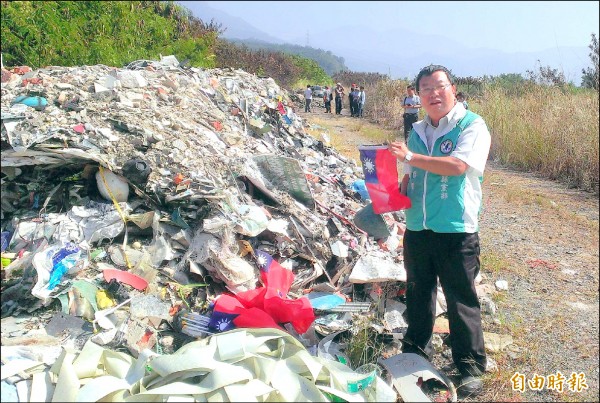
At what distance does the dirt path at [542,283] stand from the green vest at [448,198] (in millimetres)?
938

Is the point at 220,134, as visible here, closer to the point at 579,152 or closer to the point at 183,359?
the point at 183,359

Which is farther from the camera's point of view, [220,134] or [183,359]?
[220,134]

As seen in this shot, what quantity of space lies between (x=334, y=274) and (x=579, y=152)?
4.59m

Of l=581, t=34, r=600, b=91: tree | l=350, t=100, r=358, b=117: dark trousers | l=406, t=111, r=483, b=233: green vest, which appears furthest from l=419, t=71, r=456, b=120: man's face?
l=350, t=100, r=358, b=117: dark trousers

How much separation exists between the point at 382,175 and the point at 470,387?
48.6 inches

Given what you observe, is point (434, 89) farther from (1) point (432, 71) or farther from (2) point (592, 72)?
(2) point (592, 72)

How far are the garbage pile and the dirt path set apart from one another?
74 cm

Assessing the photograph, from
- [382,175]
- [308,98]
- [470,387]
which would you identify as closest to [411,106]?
[382,175]

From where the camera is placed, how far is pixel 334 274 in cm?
365

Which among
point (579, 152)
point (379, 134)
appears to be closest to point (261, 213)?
point (579, 152)

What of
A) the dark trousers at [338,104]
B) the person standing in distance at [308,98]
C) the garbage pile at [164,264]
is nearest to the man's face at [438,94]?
the garbage pile at [164,264]

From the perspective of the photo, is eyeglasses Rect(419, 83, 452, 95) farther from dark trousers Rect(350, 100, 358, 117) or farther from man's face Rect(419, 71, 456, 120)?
dark trousers Rect(350, 100, 358, 117)

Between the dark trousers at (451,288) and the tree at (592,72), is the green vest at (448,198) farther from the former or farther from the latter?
the tree at (592,72)

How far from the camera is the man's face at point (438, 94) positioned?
2324 mm
